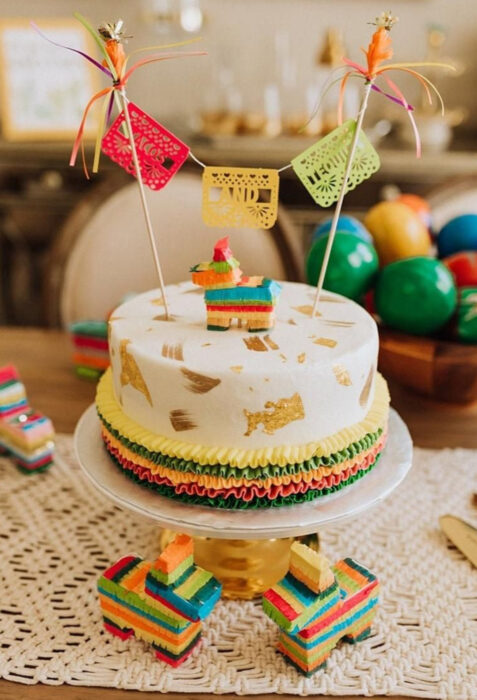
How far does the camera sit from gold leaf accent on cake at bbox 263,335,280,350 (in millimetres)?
740

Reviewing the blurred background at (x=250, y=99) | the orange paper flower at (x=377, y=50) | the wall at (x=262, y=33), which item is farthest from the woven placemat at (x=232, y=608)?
the wall at (x=262, y=33)

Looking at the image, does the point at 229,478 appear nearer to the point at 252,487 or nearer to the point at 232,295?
the point at 252,487

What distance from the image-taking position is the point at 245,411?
708 millimetres

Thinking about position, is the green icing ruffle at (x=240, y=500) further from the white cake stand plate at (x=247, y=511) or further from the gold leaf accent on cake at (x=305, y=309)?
the gold leaf accent on cake at (x=305, y=309)

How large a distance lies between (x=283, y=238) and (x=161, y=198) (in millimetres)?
333

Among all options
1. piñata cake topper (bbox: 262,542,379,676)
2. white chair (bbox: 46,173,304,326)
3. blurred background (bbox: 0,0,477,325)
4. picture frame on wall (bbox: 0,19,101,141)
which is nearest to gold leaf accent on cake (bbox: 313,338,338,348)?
piñata cake topper (bbox: 262,542,379,676)

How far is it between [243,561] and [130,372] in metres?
0.29

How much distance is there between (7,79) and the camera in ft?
8.50

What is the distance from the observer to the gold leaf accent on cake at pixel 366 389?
0.78 meters

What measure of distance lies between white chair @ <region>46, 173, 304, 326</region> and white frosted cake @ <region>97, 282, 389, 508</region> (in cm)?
84

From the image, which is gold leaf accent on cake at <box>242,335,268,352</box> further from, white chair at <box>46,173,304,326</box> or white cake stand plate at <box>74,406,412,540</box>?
white chair at <box>46,173,304,326</box>

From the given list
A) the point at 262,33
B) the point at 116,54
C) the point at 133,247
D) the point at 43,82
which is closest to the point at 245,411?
the point at 116,54

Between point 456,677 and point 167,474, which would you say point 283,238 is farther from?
point 456,677

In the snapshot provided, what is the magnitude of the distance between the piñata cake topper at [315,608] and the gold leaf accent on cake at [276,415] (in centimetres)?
13
